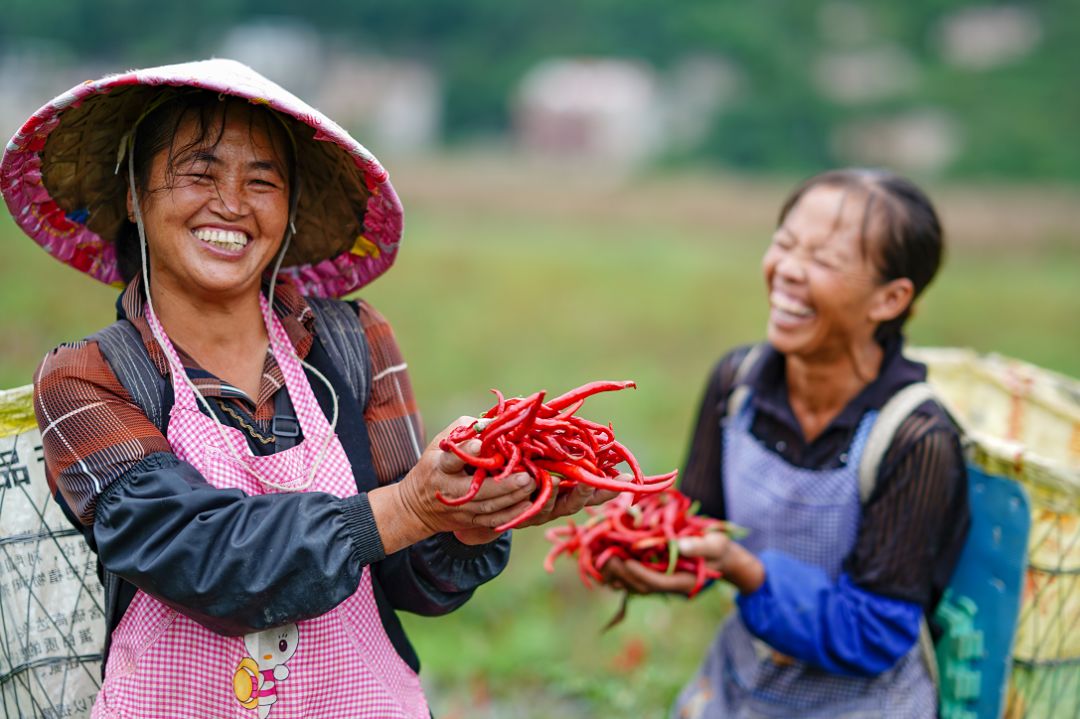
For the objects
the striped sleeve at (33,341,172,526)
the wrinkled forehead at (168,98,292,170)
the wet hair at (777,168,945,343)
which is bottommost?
the striped sleeve at (33,341,172,526)

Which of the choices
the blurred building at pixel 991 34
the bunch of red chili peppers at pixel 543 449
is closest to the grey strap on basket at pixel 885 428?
the bunch of red chili peppers at pixel 543 449

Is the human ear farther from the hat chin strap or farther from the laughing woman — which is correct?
the hat chin strap

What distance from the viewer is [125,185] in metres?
2.14

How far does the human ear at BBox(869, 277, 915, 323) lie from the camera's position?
109 inches

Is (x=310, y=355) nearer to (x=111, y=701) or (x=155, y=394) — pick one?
(x=155, y=394)

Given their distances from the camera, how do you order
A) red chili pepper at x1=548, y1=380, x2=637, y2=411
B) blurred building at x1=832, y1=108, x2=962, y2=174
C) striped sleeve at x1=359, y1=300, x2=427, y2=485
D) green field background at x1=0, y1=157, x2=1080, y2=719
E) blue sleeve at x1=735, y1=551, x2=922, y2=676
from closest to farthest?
red chili pepper at x1=548, y1=380, x2=637, y2=411
striped sleeve at x1=359, y1=300, x2=427, y2=485
blue sleeve at x1=735, y1=551, x2=922, y2=676
green field background at x1=0, y1=157, x2=1080, y2=719
blurred building at x1=832, y1=108, x2=962, y2=174

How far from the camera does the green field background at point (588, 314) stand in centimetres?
440

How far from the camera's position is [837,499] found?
2713 mm

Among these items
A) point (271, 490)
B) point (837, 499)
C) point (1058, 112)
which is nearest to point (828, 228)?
point (837, 499)

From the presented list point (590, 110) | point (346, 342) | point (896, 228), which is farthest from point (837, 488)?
point (590, 110)

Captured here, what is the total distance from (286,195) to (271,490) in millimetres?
540

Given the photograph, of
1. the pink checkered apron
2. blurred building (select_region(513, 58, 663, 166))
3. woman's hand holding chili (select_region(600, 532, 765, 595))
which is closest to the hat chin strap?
the pink checkered apron

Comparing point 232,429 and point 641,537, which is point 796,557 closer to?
point 641,537

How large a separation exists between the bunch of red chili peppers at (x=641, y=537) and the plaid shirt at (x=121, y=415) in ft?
2.26
